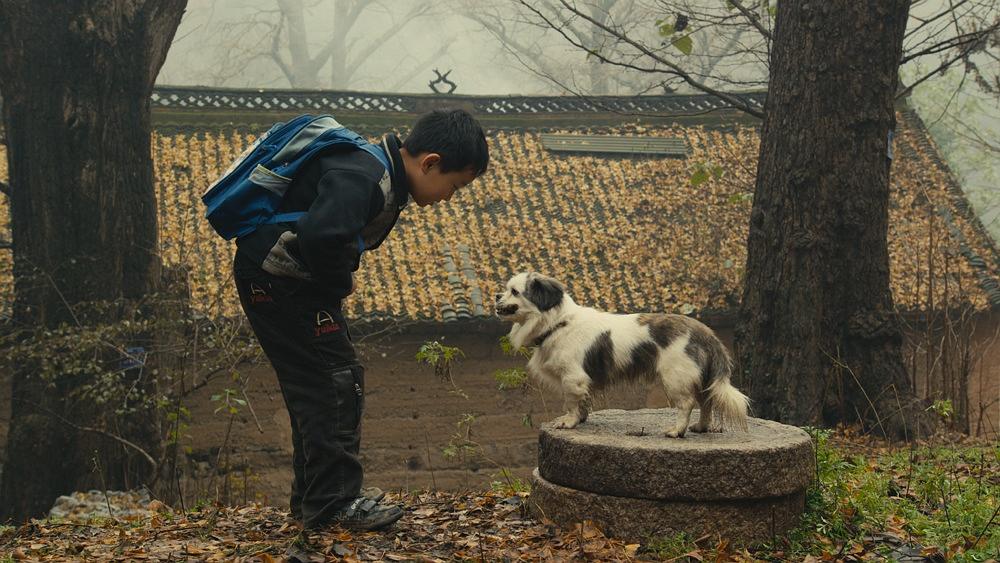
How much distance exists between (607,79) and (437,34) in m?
14.3

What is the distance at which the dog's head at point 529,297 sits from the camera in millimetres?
4992

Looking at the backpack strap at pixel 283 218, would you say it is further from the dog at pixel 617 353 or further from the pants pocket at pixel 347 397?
the dog at pixel 617 353

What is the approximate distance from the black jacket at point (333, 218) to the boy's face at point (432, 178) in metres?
0.05

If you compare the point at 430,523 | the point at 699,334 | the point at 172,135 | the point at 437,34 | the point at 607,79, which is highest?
the point at 437,34

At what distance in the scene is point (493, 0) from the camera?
133 ft

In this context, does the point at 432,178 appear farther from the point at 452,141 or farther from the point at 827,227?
the point at 827,227

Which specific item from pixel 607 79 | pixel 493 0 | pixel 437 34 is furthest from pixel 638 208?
pixel 437 34

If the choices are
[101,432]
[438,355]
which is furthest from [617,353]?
[101,432]

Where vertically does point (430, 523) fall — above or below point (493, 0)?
below

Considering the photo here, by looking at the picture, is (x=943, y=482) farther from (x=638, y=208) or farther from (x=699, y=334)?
(x=638, y=208)

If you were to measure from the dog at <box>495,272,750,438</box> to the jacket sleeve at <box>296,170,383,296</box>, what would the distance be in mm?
1106

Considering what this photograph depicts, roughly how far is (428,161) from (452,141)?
138mm

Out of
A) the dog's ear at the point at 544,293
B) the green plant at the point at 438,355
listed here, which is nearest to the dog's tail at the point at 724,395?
the dog's ear at the point at 544,293

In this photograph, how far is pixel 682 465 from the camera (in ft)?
14.4
